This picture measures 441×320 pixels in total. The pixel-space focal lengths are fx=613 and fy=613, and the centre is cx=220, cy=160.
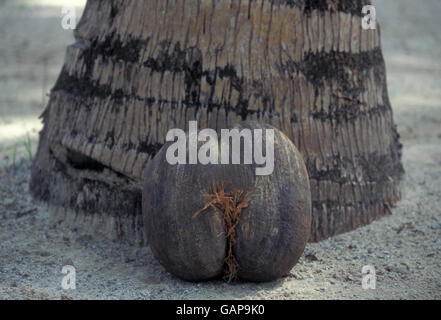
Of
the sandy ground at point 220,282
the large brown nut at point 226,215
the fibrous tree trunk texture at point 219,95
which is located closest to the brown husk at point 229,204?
the large brown nut at point 226,215

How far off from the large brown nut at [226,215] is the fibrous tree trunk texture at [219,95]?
0.51 m

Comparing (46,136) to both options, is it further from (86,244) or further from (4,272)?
(4,272)

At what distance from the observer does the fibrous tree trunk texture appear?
3266mm

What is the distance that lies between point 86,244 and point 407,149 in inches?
116

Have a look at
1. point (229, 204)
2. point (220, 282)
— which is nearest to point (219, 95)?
point (229, 204)

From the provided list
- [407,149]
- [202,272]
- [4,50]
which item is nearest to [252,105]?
[202,272]

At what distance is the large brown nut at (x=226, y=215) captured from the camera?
9.09 feet

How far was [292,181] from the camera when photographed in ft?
9.34

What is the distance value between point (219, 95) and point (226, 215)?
29.9 inches

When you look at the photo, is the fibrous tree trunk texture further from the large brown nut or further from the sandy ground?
the large brown nut

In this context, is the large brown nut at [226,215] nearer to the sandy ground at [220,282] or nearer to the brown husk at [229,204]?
the brown husk at [229,204]

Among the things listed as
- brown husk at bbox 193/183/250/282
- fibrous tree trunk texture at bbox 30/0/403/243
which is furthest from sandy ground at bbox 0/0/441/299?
brown husk at bbox 193/183/250/282

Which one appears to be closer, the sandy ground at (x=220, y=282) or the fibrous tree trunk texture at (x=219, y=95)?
the sandy ground at (x=220, y=282)

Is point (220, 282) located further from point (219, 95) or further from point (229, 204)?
point (219, 95)
